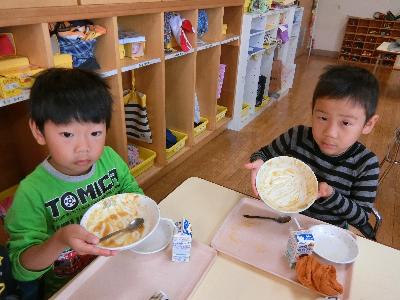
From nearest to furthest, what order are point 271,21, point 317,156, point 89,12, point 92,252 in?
1. point 92,252
2. point 317,156
3. point 89,12
4. point 271,21

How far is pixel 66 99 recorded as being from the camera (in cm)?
84

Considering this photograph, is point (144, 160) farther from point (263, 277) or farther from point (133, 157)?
point (263, 277)

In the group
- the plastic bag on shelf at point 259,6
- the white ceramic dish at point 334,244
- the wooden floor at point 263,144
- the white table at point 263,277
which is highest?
the plastic bag on shelf at point 259,6

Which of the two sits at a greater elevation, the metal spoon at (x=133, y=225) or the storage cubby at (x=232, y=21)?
the storage cubby at (x=232, y=21)

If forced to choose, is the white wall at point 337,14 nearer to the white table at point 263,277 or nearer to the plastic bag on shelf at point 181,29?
the plastic bag on shelf at point 181,29

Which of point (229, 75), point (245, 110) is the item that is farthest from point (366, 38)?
point (229, 75)

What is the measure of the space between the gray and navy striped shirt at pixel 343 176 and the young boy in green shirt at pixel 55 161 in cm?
76

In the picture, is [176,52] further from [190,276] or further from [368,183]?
[190,276]

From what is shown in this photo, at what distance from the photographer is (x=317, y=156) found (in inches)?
47.6

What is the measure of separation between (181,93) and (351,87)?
164cm

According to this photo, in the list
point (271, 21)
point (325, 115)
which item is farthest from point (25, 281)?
point (271, 21)

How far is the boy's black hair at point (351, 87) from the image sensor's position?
40.1 inches

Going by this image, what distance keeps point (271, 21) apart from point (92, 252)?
342 cm

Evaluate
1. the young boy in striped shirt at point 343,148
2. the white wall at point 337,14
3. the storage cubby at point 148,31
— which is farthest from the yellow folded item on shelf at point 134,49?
the white wall at point 337,14
